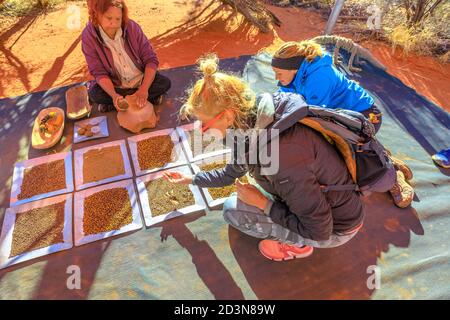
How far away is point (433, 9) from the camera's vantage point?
14.6ft

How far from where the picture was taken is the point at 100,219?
2.06 metres

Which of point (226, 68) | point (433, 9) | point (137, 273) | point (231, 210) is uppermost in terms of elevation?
point (433, 9)

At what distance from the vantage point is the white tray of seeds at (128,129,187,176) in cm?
242

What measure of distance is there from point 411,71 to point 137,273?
3978 millimetres

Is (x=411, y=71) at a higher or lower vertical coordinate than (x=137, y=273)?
higher

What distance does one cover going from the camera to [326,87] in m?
2.02

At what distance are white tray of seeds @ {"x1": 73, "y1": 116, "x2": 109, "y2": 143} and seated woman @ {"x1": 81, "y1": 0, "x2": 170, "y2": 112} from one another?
17 centimetres

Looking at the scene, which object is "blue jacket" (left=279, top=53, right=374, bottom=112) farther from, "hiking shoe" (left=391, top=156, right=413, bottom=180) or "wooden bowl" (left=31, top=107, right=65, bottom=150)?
"wooden bowl" (left=31, top=107, right=65, bottom=150)

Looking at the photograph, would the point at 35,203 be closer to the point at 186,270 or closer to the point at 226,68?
the point at 186,270
